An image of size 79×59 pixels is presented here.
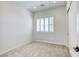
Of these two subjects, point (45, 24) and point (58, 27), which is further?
point (45, 24)

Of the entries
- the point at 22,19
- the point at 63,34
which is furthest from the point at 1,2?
the point at 63,34

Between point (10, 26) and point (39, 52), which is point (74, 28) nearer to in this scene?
point (39, 52)

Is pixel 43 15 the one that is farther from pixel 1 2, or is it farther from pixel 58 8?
pixel 1 2

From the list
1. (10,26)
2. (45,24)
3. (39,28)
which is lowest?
(39,28)

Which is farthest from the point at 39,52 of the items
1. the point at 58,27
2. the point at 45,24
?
the point at 45,24

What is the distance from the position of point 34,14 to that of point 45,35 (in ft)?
7.26

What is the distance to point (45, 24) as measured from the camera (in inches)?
302

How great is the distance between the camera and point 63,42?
637 centimetres

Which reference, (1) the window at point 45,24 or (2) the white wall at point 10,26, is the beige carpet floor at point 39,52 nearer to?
(2) the white wall at point 10,26

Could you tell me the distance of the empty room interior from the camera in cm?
399

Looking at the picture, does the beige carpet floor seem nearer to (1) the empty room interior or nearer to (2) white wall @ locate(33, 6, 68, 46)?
(1) the empty room interior

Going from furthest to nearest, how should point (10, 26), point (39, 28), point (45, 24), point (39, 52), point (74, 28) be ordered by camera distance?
point (39, 28)
point (45, 24)
point (10, 26)
point (39, 52)
point (74, 28)

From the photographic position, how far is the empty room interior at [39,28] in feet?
13.1

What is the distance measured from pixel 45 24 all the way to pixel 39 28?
71cm
